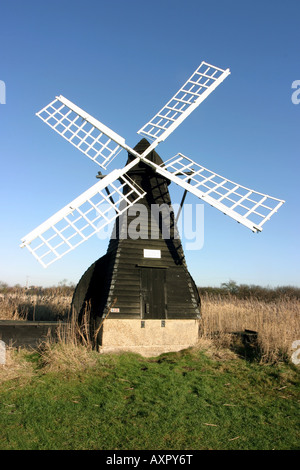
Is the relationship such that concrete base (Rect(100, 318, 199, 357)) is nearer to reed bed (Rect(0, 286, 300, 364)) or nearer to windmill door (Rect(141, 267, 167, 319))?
windmill door (Rect(141, 267, 167, 319))

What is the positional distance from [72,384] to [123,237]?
4.44 meters

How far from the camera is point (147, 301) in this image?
9648 millimetres

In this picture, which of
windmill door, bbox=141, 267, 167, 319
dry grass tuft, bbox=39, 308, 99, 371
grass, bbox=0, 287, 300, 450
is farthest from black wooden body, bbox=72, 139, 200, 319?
grass, bbox=0, 287, 300, 450

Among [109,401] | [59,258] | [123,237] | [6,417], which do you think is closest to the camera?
[6,417]

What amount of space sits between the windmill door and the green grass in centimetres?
128

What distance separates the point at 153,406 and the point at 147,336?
10.8 ft

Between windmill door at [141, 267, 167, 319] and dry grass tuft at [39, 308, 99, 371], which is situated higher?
windmill door at [141, 267, 167, 319]

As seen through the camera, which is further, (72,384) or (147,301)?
(147,301)

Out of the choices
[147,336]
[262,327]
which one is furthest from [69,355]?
[262,327]

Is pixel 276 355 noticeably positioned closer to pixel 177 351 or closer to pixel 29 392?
pixel 177 351

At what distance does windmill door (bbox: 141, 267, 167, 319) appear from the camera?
9.58 m
